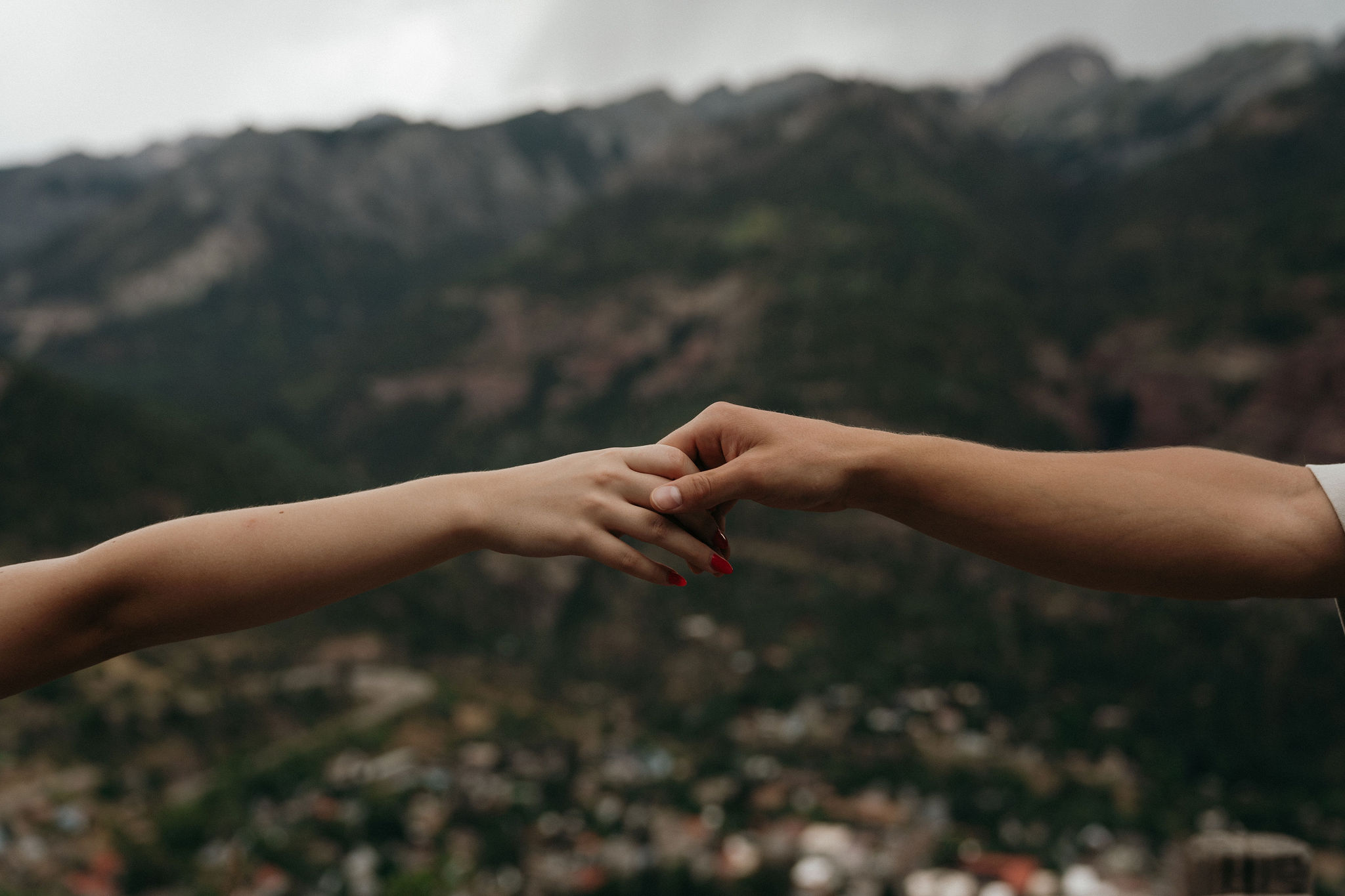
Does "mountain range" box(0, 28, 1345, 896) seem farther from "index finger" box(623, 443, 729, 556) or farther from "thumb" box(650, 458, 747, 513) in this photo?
"thumb" box(650, 458, 747, 513)

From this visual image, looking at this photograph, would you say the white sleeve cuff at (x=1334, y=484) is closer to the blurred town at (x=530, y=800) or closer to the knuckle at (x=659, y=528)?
the knuckle at (x=659, y=528)

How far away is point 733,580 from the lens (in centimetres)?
5284

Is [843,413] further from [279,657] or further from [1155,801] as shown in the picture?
[279,657]

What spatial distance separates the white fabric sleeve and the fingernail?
1.64 metres

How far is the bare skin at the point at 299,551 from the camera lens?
2.17 m

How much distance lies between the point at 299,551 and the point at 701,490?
115 centimetres

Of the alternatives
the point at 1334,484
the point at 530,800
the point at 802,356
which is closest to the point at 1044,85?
the point at 802,356

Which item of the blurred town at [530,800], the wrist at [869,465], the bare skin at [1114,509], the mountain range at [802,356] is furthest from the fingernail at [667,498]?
the mountain range at [802,356]

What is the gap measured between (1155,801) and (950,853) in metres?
10.4

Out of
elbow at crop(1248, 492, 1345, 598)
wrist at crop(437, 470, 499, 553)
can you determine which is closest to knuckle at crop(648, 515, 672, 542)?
wrist at crop(437, 470, 499, 553)

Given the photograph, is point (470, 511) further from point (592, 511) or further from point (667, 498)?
point (667, 498)

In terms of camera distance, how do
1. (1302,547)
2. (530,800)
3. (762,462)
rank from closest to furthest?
(1302,547) → (762,462) → (530,800)

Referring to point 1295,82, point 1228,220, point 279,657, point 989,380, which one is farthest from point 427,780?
point 1295,82

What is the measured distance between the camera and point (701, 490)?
258 centimetres
